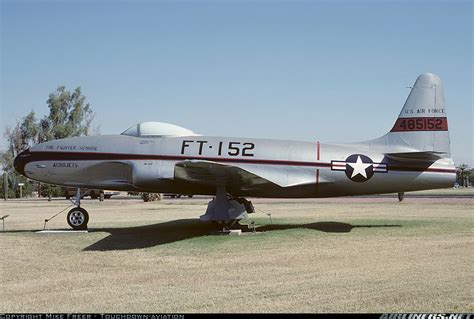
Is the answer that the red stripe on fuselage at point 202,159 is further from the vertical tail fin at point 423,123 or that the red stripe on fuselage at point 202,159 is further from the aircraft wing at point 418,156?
the vertical tail fin at point 423,123

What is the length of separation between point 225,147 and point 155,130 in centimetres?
253

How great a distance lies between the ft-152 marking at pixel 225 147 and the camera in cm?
1662

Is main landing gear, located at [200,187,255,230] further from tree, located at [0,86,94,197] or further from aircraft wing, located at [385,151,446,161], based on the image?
tree, located at [0,86,94,197]

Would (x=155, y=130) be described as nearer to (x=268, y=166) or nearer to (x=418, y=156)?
(x=268, y=166)

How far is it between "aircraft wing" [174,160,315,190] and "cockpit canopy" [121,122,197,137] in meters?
2.02

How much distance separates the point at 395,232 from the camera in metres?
15.3

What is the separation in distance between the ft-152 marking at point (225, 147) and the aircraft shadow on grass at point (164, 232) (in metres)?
2.54

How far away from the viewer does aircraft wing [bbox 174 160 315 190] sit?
14.3m

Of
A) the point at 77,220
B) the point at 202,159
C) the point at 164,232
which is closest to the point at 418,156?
the point at 202,159

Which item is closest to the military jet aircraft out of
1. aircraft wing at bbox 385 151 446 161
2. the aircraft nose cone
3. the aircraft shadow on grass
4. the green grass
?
aircraft wing at bbox 385 151 446 161

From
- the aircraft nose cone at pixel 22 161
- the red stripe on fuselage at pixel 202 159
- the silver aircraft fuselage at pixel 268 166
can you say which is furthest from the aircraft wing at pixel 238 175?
the aircraft nose cone at pixel 22 161

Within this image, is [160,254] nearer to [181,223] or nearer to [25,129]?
[181,223]

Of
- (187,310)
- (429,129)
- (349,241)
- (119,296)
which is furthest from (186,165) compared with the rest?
(429,129)

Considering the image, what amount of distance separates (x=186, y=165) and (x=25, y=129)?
58.8 meters
